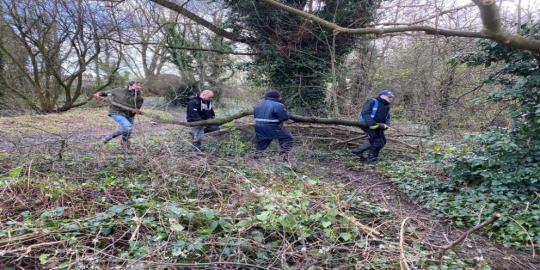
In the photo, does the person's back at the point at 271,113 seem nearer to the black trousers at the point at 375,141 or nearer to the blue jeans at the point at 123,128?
the black trousers at the point at 375,141

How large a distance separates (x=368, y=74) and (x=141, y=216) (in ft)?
32.1

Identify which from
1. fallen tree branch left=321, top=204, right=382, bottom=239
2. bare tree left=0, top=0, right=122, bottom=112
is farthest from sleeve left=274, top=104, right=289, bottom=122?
bare tree left=0, top=0, right=122, bottom=112

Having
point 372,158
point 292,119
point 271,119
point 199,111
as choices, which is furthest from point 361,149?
point 199,111

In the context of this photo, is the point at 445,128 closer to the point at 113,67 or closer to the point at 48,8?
the point at 48,8

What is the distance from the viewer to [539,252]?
12.7 ft

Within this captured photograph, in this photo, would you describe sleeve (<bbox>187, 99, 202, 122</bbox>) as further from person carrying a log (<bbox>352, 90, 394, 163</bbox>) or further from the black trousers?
the black trousers

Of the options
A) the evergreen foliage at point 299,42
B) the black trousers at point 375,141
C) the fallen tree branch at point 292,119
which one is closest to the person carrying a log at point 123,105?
the fallen tree branch at point 292,119

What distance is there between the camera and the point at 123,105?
8.04m

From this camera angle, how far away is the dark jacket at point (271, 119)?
24.6ft

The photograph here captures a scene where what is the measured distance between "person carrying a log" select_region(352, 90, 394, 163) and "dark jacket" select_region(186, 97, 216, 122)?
11.1 ft

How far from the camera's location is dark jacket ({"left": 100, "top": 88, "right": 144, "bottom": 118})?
26.3 feet

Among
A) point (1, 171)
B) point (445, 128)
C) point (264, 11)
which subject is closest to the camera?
point (1, 171)

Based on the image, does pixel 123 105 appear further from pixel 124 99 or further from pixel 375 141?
pixel 375 141

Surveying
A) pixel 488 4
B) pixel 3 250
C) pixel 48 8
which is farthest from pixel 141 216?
pixel 48 8
